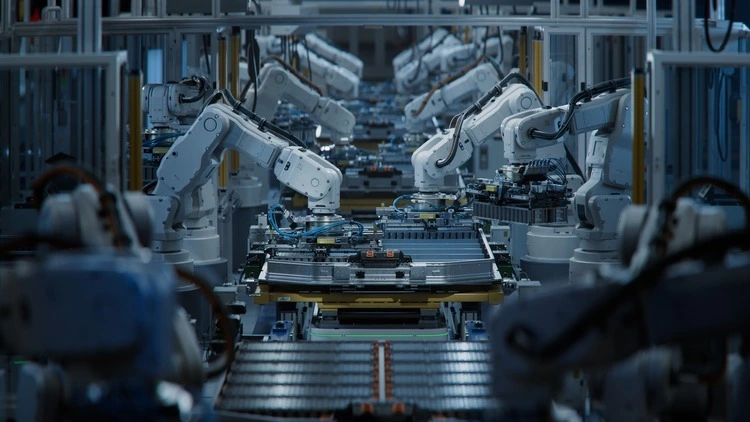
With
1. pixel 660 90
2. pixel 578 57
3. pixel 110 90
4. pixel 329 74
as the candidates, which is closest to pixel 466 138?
pixel 578 57

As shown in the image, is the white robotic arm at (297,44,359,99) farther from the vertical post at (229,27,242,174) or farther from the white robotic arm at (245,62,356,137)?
the vertical post at (229,27,242,174)

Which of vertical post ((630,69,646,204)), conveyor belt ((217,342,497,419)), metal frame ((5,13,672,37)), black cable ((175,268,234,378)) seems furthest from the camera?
metal frame ((5,13,672,37))

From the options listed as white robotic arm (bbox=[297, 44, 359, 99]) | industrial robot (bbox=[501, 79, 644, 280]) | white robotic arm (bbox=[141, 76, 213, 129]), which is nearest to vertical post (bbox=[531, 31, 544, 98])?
industrial robot (bbox=[501, 79, 644, 280])

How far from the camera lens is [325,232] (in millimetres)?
7793

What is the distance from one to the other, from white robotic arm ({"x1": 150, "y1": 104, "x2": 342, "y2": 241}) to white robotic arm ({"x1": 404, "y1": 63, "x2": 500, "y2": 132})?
5.84 meters

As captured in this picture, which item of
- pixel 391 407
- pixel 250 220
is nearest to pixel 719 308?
pixel 391 407

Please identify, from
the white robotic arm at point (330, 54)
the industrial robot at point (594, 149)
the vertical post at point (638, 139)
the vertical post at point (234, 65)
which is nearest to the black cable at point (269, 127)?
the industrial robot at point (594, 149)

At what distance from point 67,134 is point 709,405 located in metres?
3.31

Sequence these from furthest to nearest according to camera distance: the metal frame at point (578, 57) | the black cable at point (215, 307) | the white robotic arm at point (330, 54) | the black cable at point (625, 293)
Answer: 1. the white robotic arm at point (330, 54)
2. the metal frame at point (578, 57)
3. the black cable at point (215, 307)
4. the black cable at point (625, 293)

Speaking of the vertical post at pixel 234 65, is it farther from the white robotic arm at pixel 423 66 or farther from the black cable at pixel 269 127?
the white robotic arm at pixel 423 66

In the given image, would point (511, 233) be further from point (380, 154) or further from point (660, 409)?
point (660, 409)

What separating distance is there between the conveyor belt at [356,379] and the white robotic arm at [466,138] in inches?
112

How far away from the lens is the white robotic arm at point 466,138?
340 inches

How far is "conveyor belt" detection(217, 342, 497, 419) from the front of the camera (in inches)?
204
